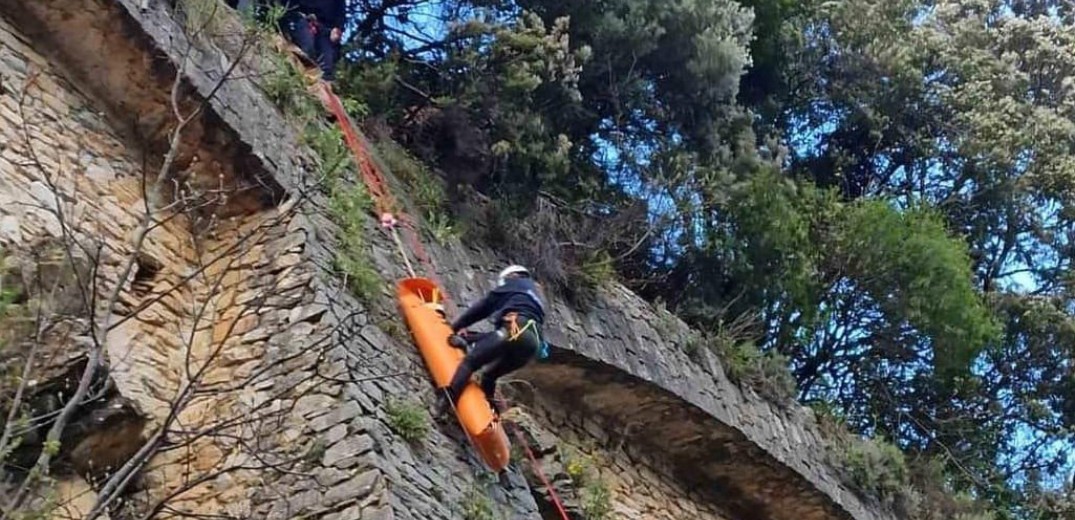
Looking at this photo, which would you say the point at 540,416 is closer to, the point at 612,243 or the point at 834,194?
the point at 612,243

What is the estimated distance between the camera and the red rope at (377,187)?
9156 millimetres

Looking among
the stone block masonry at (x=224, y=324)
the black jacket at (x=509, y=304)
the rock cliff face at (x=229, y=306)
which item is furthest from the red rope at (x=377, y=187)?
the black jacket at (x=509, y=304)

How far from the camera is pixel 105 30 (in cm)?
847

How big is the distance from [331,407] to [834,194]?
7264 mm

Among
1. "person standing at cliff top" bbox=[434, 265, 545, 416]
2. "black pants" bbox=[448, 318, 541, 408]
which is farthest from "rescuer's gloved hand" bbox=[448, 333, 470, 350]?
"black pants" bbox=[448, 318, 541, 408]

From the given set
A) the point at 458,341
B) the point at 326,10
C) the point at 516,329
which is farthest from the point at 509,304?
the point at 326,10

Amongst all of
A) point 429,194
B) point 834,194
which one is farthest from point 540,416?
point 834,194

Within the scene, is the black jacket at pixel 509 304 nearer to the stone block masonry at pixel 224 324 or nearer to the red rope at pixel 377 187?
the stone block masonry at pixel 224 324

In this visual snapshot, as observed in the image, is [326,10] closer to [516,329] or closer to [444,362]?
[444,362]

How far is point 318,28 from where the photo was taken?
10523 millimetres

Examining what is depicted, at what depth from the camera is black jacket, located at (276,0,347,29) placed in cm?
1069

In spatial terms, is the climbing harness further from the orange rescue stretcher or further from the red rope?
the red rope

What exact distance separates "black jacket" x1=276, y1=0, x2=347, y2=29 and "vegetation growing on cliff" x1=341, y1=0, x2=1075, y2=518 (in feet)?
1.25

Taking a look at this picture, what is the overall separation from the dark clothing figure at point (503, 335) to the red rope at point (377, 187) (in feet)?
2.53
